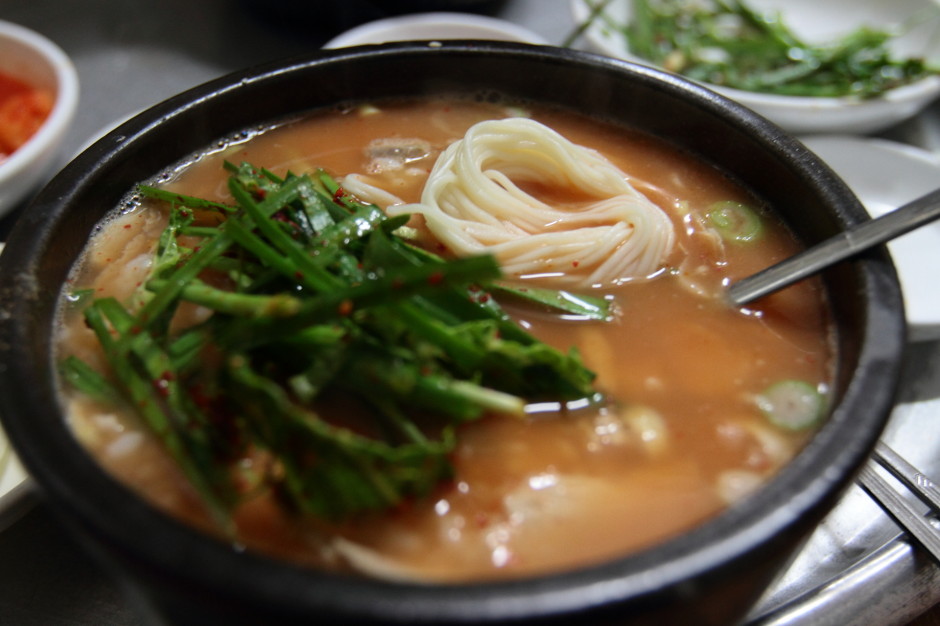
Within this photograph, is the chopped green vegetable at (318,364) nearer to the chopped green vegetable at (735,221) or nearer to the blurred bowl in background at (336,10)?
the chopped green vegetable at (735,221)

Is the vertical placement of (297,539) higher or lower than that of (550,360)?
lower

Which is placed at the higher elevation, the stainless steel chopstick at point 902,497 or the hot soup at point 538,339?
the hot soup at point 538,339

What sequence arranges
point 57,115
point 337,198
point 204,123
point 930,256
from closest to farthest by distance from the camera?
1. point 337,198
2. point 204,123
3. point 930,256
4. point 57,115

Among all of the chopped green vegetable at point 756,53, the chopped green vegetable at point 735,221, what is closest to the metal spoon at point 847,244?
the chopped green vegetable at point 735,221

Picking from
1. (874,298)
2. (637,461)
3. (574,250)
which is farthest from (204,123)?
(874,298)

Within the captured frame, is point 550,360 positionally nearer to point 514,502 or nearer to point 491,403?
point 491,403

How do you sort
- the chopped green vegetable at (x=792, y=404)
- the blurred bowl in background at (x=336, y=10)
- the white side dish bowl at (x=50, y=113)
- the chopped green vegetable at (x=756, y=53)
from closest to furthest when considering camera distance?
the chopped green vegetable at (x=792, y=404) < the white side dish bowl at (x=50, y=113) < the chopped green vegetable at (x=756, y=53) < the blurred bowl in background at (x=336, y=10)

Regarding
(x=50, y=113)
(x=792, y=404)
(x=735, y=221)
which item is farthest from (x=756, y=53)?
(x=50, y=113)

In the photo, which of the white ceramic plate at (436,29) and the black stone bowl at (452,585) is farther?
the white ceramic plate at (436,29)
